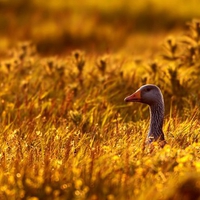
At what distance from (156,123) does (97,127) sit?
0.92 m

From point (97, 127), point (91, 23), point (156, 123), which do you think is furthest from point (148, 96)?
point (91, 23)

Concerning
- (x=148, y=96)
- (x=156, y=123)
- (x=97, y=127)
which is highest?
(x=148, y=96)

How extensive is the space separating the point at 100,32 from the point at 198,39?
6380 mm

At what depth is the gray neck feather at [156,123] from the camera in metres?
5.90

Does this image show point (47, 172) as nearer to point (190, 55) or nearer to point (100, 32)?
point (190, 55)

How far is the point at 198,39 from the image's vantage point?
8625 mm

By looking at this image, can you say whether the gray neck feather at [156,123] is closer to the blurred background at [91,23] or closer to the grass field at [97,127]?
the grass field at [97,127]

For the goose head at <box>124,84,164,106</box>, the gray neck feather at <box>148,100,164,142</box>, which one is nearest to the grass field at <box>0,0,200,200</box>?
the gray neck feather at <box>148,100,164,142</box>

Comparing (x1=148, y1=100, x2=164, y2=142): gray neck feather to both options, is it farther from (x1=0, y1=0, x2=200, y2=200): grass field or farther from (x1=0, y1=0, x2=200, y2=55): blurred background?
(x1=0, y1=0, x2=200, y2=55): blurred background

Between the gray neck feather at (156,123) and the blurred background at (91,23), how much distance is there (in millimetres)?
7023

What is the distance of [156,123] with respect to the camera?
605cm

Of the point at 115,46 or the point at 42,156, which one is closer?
the point at 42,156

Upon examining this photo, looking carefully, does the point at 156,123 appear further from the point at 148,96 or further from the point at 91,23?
the point at 91,23

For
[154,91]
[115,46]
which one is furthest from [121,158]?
[115,46]
